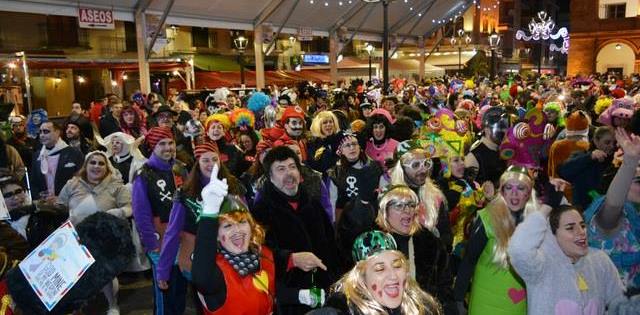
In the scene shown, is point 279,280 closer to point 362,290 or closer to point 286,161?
point 286,161

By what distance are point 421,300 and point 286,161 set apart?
1637 mm

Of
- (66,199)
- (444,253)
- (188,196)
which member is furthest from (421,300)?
(66,199)

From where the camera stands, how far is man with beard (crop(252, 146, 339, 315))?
3.59 m

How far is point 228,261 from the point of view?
3004mm

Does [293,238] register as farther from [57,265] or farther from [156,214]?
[57,265]

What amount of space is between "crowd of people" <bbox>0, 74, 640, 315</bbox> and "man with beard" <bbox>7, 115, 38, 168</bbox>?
2.03m

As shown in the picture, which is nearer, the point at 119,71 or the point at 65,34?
the point at 119,71

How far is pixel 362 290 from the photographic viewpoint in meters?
2.45

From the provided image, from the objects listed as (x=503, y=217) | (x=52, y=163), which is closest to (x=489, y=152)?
(x=503, y=217)

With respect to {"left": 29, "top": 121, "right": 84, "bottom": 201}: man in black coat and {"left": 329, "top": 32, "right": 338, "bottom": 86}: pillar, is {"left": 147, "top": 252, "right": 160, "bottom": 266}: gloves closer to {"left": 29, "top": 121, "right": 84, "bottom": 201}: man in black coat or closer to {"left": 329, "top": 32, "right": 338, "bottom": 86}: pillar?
{"left": 29, "top": 121, "right": 84, "bottom": 201}: man in black coat

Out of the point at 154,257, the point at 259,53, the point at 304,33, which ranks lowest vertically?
the point at 154,257

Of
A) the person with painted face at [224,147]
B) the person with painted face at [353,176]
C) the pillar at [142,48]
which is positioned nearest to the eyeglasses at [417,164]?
the person with painted face at [353,176]

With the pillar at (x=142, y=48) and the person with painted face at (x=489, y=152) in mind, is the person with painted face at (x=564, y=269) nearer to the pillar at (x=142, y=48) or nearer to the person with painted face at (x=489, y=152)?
the person with painted face at (x=489, y=152)

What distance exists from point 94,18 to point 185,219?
532 inches
